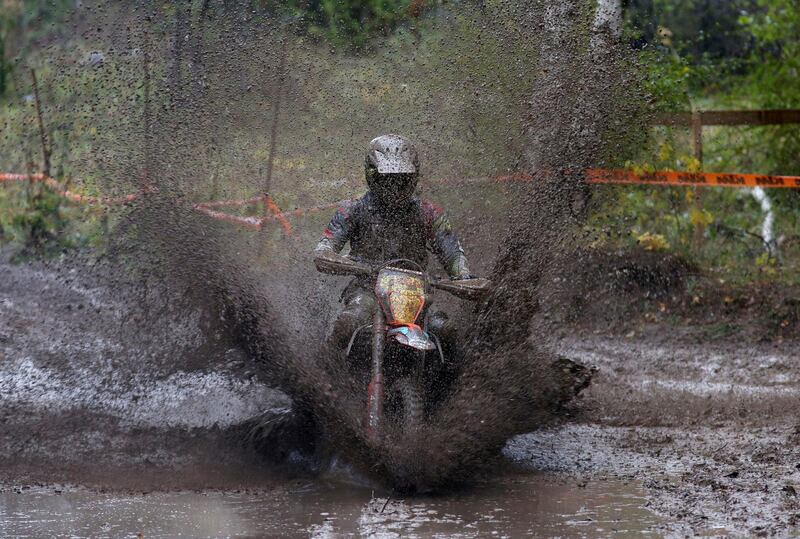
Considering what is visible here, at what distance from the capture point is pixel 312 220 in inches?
445

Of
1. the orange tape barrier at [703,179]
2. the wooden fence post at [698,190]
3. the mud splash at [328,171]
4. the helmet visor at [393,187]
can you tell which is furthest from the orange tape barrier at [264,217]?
the wooden fence post at [698,190]

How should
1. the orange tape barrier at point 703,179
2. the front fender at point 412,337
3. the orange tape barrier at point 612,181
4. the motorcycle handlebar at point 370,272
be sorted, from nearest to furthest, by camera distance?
the front fender at point 412,337 → the motorcycle handlebar at point 370,272 → the orange tape barrier at point 612,181 → the orange tape barrier at point 703,179

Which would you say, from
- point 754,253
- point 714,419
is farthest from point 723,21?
point 714,419

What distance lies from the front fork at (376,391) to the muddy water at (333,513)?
33 cm

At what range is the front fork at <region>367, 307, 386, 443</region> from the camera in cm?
553

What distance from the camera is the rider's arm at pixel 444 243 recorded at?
260 inches

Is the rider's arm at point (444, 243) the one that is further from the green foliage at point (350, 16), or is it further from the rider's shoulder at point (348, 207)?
the green foliage at point (350, 16)

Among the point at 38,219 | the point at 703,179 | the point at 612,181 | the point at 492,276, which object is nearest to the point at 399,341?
the point at 492,276

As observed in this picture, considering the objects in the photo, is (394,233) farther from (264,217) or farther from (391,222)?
(264,217)

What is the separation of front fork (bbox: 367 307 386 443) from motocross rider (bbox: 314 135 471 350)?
0.72 metres

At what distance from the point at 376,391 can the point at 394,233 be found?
4.55ft

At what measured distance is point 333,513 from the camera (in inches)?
205

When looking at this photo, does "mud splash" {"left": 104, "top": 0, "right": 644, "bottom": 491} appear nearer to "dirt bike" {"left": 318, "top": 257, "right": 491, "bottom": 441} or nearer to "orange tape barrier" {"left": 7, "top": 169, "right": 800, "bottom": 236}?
"dirt bike" {"left": 318, "top": 257, "right": 491, "bottom": 441}

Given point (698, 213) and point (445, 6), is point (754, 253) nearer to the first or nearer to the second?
point (698, 213)
